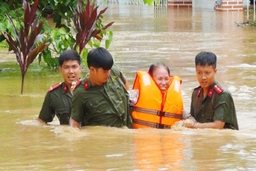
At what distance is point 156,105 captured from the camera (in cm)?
730

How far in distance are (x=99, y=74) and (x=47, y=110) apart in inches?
39.8

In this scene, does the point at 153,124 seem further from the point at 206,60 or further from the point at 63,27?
the point at 63,27

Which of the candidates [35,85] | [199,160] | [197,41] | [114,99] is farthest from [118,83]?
[197,41]

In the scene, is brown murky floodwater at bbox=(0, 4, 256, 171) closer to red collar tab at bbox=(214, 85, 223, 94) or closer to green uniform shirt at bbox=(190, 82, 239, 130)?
green uniform shirt at bbox=(190, 82, 239, 130)

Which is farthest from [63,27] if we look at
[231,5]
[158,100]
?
[231,5]

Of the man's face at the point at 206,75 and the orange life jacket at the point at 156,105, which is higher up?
the man's face at the point at 206,75

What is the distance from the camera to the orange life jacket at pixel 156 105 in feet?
23.8

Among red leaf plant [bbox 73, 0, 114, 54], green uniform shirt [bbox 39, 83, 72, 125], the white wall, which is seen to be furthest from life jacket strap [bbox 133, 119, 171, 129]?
the white wall

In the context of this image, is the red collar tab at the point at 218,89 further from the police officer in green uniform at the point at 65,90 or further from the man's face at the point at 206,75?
the police officer in green uniform at the point at 65,90

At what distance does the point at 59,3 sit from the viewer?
45.6 ft

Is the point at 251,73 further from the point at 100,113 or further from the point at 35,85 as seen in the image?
the point at 100,113

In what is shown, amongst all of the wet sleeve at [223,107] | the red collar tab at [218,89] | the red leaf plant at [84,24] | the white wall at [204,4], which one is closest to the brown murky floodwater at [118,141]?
the wet sleeve at [223,107]

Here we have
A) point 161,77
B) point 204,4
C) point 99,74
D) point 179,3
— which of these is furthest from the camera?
point 179,3

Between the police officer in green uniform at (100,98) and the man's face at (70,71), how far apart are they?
417 millimetres
